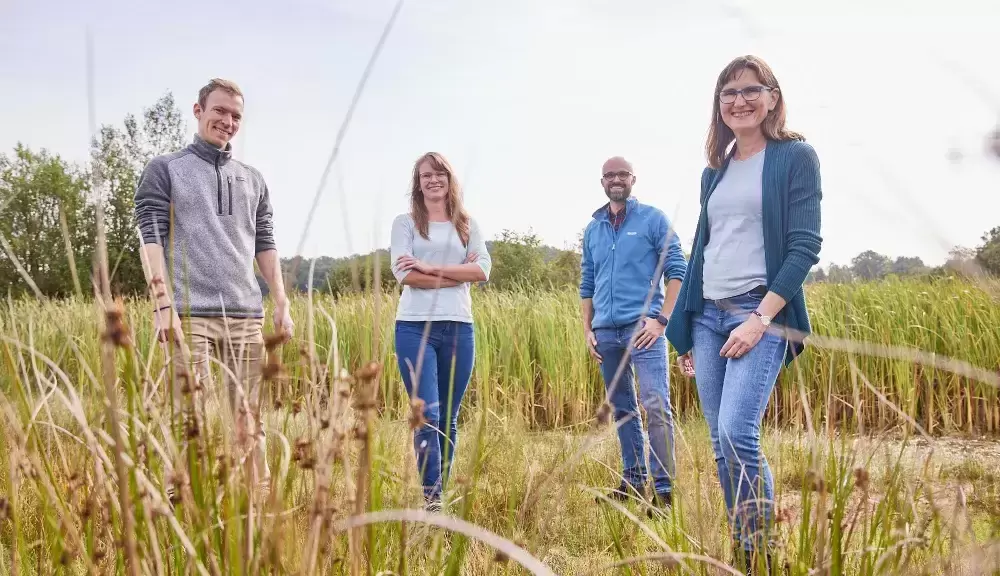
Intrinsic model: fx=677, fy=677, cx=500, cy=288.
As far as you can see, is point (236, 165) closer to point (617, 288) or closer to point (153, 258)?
point (153, 258)

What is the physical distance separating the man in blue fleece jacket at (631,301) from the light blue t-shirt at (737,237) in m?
0.98

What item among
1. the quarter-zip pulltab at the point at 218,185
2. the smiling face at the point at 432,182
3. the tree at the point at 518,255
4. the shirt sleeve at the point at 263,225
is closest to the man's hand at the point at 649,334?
the smiling face at the point at 432,182

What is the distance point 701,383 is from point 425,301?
1297mm

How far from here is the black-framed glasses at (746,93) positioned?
6.88 ft

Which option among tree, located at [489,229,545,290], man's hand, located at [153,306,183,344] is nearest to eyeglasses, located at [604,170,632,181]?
man's hand, located at [153,306,183,344]

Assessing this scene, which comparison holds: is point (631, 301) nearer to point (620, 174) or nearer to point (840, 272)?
point (620, 174)

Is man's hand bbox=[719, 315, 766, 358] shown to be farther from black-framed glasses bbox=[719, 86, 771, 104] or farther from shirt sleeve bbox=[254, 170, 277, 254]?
shirt sleeve bbox=[254, 170, 277, 254]

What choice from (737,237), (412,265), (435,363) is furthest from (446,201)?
(737,237)

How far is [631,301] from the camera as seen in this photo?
11.0ft

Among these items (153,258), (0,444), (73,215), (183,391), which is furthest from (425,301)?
(73,215)

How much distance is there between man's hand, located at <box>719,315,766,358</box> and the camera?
1.98 metres

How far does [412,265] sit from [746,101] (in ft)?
4.97

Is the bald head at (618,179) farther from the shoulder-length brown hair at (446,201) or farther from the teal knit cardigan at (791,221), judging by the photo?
the teal knit cardigan at (791,221)

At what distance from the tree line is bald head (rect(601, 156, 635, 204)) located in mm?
709
